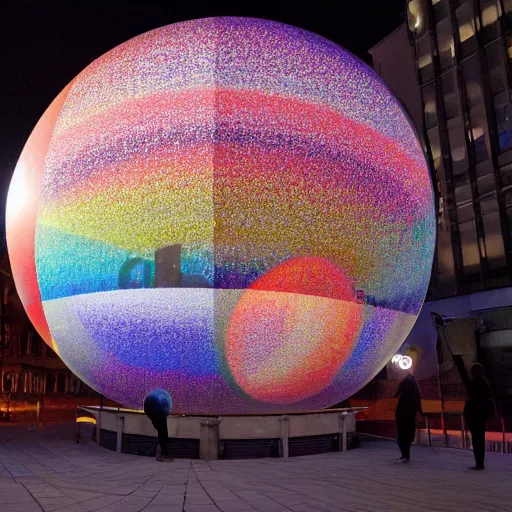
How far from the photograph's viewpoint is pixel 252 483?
18.1ft

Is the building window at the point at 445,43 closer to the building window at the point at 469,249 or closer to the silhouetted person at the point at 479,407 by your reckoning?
the building window at the point at 469,249

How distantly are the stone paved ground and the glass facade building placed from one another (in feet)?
45.0

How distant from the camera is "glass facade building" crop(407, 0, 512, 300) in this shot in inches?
797

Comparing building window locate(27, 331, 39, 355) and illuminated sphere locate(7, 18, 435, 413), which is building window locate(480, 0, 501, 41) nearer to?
illuminated sphere locate(7, 18, 435, 413)

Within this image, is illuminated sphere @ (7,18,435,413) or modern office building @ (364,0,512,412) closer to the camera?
illuminated sphere @ (7,18,435,413)

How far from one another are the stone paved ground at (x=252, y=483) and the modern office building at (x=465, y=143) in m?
13.0

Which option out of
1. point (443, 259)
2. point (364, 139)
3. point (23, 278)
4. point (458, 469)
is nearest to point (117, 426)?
point (23, 278)

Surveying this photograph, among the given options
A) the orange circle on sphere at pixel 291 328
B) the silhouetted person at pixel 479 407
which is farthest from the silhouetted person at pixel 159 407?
the silhouetted person at pixel 479 407

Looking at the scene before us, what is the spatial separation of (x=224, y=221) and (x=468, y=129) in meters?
17.8

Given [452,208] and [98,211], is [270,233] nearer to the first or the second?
[98,211]

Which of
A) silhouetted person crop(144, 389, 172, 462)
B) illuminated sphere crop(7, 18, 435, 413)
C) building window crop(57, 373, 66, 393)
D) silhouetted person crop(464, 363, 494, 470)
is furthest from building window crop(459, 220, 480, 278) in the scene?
building window crop(57, 373, 66, 393)

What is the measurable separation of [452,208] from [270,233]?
57.3ft

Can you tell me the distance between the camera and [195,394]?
22.4 feet

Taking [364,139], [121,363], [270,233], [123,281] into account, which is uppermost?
[364,139]
